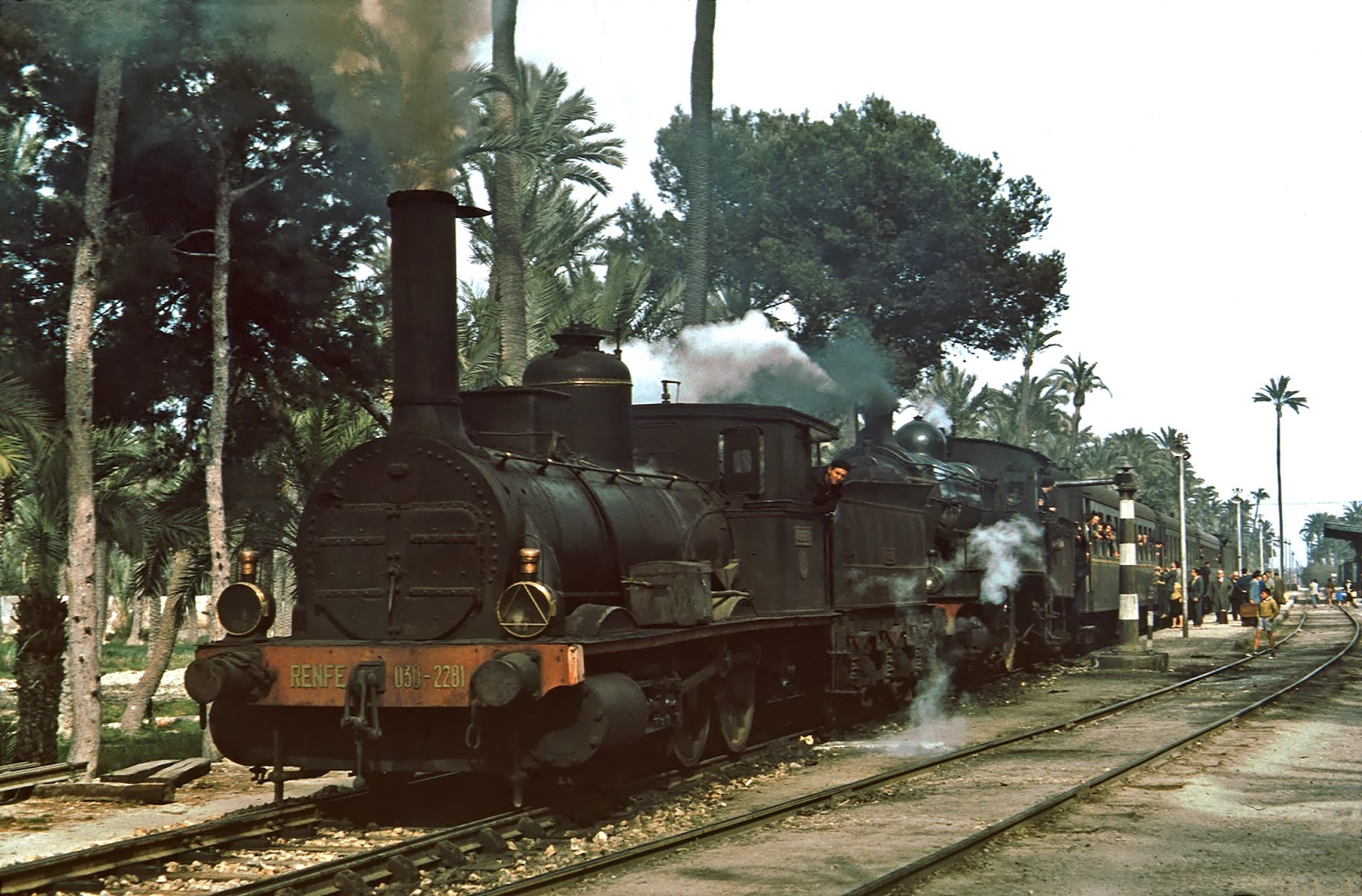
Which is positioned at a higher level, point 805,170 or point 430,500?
point 805,170

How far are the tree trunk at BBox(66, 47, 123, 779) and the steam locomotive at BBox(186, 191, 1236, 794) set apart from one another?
74.7 inches

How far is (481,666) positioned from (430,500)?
140 cm

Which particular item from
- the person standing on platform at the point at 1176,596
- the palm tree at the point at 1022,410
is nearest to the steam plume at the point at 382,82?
the person standing on platform at the point at 1176,596

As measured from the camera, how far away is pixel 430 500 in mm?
9641

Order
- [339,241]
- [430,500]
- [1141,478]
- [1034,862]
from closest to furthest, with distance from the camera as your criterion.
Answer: [1034,862], [430,500], [339,241], [1141,478]

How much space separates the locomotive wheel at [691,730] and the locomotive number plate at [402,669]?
2223mm

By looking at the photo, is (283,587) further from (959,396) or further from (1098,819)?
(959,396)

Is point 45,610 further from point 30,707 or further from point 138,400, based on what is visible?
point 138,400

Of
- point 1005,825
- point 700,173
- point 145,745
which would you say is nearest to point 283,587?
point 145,745

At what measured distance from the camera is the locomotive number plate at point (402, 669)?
887 centimetres

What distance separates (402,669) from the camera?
9102 mm

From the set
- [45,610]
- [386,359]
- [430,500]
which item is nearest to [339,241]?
[386,359]

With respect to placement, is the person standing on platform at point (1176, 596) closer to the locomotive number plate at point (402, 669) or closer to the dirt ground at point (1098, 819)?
the dirt ground at point (1098, 819)

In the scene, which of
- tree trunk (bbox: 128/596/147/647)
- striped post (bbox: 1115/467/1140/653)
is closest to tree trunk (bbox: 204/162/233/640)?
striped post (bbox: 1115/467/1140/653)
